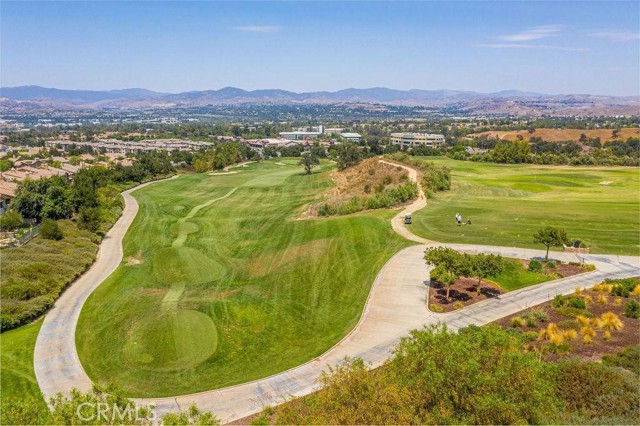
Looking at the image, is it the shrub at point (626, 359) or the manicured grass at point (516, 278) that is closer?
the shrub at point (626, 359)

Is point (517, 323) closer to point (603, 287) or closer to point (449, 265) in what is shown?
point (449, 265)

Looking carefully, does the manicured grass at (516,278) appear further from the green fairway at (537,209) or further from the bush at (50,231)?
the bush at (50,231)

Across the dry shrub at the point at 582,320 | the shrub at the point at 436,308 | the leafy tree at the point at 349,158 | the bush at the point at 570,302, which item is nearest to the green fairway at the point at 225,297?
the shrub at the point at 436,308

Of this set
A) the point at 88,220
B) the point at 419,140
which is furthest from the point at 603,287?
the point at 419,140

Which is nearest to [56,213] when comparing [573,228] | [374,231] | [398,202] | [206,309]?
[206,309]

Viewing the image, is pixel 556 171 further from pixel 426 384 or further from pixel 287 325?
pixel 426 384

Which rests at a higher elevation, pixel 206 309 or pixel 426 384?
pixel 426 384
